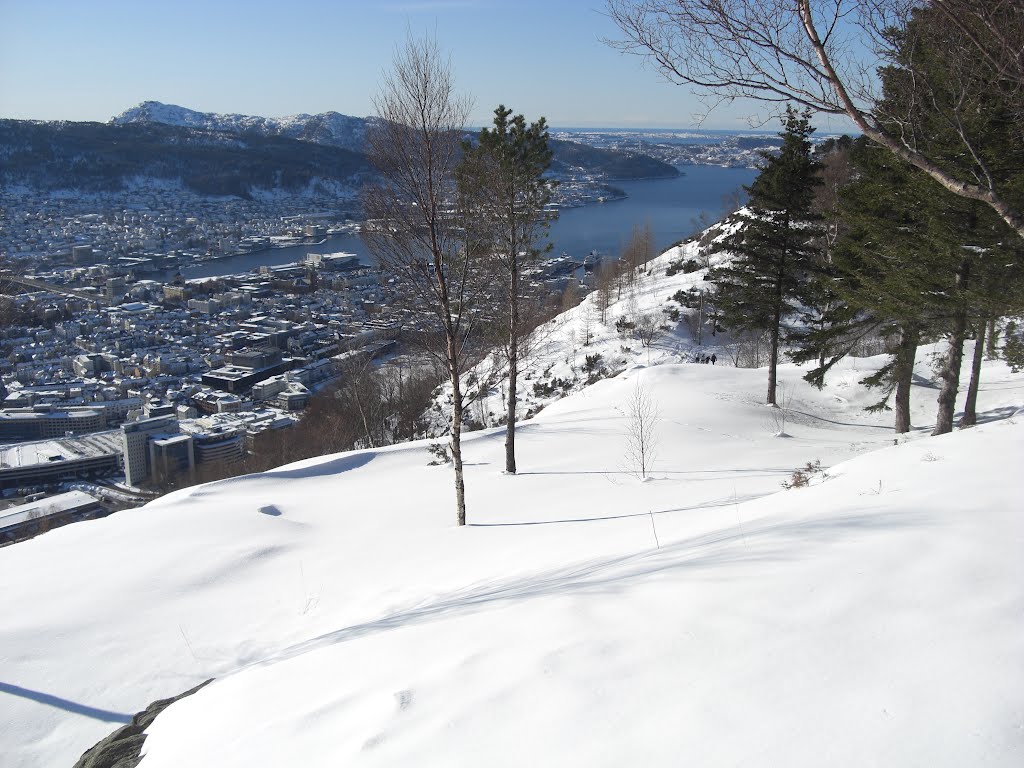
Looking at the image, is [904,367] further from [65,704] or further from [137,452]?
[137,452]

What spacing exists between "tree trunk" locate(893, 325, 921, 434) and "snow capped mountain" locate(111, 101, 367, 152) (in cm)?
Answer: 16029

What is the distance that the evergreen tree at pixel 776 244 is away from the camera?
43.1 ft

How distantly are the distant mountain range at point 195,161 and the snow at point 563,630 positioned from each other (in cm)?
9689

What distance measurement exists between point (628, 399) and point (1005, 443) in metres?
10.8

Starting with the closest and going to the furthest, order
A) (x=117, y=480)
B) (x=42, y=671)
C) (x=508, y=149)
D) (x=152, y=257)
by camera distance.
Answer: (x=42, y=671)
(x=508, y=149)
(x=117, y=480)
(x=152, y=257)

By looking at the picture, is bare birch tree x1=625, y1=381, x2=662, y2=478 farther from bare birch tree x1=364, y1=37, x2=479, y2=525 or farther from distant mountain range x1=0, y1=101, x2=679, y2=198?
distant mountain range x1=0, y1=101, x2=679, y2=198

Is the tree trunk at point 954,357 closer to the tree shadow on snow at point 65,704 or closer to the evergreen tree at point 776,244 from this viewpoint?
the evergreen tree at point 776,244

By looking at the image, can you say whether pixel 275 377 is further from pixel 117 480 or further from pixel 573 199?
pixel 573 199

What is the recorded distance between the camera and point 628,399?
15594 mm

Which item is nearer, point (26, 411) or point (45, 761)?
point (45, 761)

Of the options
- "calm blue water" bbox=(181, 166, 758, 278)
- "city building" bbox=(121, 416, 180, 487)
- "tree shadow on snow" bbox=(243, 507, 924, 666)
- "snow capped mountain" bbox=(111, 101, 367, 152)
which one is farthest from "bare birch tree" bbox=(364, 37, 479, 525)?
"snow capped mountain" bbox=(111, 101, 367, 152)

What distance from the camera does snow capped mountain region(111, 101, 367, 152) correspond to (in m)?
161

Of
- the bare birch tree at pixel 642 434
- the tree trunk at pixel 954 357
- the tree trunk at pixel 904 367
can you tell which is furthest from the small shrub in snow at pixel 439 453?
the tree trunk at pixel 954 357

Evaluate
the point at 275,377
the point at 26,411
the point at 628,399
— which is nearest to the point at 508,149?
the point at 628,399
